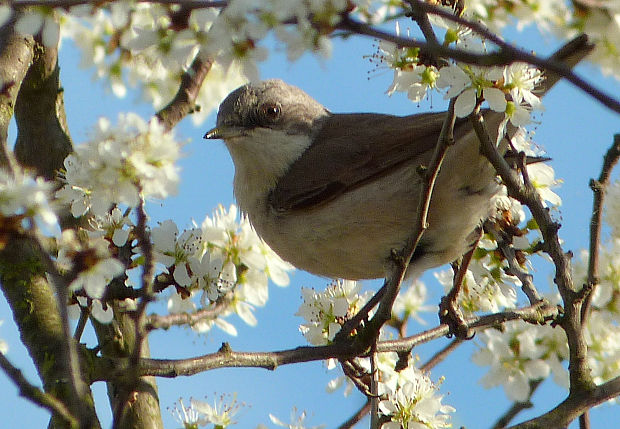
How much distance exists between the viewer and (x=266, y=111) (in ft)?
16.3

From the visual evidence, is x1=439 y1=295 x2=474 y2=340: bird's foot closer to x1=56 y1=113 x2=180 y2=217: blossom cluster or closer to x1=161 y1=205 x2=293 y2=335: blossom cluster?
x1=161 y1=205 x2=293 y2=335: blossom cluster

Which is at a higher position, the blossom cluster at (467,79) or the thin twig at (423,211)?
the blossom cluster at (467,79)

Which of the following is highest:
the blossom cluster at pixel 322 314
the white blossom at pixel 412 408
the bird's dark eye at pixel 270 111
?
the bird's dark eye at pixel 270 111

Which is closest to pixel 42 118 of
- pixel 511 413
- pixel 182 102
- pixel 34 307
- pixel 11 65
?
pixel 11 65

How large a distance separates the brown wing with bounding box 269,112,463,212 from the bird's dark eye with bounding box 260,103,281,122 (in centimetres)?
31

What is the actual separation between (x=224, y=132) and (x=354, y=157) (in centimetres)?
80

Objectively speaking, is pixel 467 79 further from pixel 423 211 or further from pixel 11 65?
pixel 11 65

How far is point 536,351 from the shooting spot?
3.90m

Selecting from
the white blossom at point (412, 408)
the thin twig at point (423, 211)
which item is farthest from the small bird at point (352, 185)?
the white blossom at point (412, 408)

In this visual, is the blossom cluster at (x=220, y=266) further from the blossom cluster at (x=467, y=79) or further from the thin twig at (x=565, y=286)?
the thin twig at (x=565, y=286)

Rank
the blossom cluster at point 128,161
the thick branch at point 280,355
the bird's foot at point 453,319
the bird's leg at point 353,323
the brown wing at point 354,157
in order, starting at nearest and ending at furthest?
the blossom cluster at point 128,161 < the thick branch at point 280,355 < the bird's leg at point 353,323 < the bird's foot at point 453,319 < the brown wing at point 354,157

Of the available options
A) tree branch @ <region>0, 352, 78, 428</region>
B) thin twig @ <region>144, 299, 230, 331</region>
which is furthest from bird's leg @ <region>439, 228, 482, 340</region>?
tree branch @ <region>0, 352, 78, 428</region>

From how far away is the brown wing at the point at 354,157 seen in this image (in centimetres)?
423

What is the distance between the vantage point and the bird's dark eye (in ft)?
16.3
